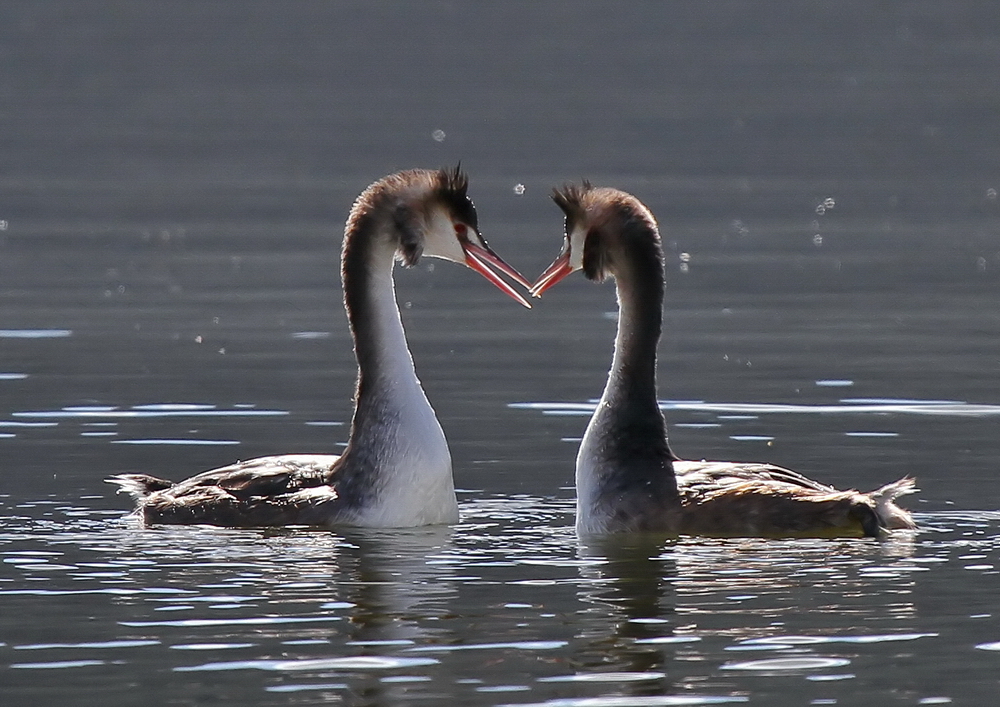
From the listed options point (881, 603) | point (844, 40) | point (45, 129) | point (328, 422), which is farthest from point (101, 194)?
point (844, 40)

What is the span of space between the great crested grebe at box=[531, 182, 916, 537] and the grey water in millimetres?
172

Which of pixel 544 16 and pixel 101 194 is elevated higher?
pixel 544 16

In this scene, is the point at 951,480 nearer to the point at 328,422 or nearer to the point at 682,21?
the point at 328,422

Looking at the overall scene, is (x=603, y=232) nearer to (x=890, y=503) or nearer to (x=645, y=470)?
(x=645, y=470)

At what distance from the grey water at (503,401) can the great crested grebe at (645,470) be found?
172 millimetres

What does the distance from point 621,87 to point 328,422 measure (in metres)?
41.1

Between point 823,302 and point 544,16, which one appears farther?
point 544,16

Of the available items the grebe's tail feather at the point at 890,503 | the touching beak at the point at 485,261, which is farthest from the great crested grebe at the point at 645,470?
the touching beak at the point at 485,261

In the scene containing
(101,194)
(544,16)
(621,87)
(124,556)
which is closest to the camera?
(124,556)

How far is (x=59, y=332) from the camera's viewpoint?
66.0 feet

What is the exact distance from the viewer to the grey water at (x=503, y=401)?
1007 cm

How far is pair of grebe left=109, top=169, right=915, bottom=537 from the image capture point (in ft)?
40.2

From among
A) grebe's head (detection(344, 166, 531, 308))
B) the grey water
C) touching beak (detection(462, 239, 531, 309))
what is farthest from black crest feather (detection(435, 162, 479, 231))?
the grey water

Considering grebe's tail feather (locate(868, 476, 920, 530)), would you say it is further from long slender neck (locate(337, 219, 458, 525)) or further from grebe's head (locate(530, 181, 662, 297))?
long slender neck (locate(337, 219, 458, 525))
